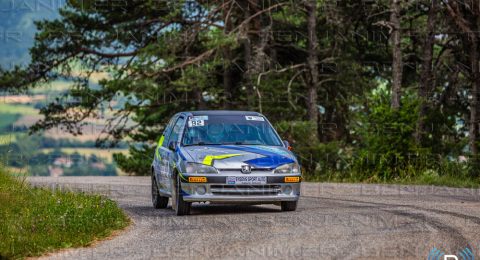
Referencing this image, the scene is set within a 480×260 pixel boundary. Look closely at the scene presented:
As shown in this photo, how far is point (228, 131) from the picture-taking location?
15883mm

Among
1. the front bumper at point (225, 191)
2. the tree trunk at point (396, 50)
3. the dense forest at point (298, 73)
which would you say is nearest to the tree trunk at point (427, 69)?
the dense forest at point (298, 73)

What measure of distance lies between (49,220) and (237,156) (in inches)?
127

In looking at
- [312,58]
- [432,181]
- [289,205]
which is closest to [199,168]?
[289,205]

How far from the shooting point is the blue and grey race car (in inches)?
571

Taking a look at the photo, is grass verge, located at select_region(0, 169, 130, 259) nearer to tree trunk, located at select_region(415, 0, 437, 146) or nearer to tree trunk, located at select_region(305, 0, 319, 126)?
tree trunk, located at select_region(415, 0, 437, 146)

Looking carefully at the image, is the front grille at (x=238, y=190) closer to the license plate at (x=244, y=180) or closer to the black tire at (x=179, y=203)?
the license plate at (x=244, y=180)

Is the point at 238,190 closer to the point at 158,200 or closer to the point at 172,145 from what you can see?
the point at 172,145

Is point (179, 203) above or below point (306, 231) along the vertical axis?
above

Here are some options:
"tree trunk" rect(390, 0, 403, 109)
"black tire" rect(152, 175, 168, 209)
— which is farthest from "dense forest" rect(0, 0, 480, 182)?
"black tire" rect(152, 175, 168, 209)

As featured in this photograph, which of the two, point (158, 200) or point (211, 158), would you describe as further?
point (158, 200)

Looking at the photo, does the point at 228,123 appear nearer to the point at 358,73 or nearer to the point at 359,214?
the point at 359,214

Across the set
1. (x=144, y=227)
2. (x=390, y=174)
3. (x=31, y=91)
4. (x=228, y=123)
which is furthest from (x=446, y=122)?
(x=31, y=91)

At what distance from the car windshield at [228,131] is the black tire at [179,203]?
895 millimetres

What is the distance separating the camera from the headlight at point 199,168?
47.6ft
